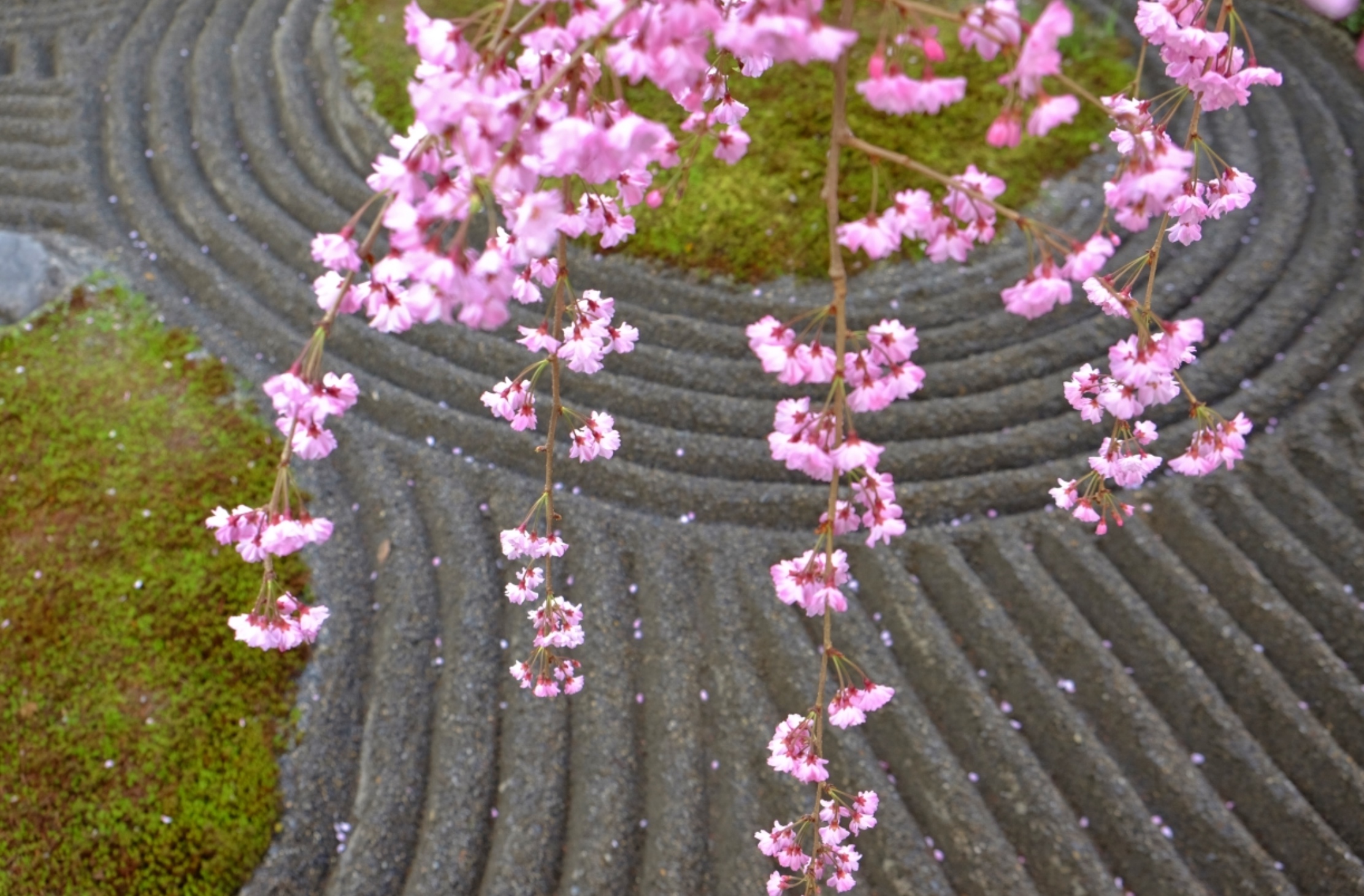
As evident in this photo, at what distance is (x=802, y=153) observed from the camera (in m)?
6.14

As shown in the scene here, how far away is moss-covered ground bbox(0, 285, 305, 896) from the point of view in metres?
3.80

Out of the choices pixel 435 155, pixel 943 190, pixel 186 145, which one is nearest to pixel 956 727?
pixel 943 190

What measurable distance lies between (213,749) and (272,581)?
347 cm

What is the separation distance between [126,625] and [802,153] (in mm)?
5019

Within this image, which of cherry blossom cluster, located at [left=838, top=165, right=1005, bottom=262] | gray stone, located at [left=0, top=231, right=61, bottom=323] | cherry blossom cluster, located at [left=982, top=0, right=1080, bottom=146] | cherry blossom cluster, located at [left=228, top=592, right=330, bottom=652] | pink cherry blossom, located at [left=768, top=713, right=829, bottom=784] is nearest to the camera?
cherry blossom cluster, located at [left=982, top=0, right=1080, bottom=146]

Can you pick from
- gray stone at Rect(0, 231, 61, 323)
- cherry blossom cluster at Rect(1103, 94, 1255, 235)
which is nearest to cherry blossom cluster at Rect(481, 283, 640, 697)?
cherry blossom cluster at Rect(1103, 94, 1255, 235)

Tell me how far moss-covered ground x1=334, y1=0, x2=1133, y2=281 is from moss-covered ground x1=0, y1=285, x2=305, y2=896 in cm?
266

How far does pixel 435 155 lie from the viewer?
1036 millimetres

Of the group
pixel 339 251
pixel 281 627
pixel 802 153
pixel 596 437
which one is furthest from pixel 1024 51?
pixel 802 153

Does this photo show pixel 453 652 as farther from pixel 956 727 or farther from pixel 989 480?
pixel 989 480

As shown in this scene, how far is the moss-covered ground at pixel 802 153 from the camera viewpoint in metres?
5.77

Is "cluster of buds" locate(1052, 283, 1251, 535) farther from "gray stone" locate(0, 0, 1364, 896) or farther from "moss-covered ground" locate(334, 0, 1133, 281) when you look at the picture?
"moss-covered ground" locate(334, 0, 1133, 281)

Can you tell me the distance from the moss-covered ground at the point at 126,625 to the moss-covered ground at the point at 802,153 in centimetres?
266

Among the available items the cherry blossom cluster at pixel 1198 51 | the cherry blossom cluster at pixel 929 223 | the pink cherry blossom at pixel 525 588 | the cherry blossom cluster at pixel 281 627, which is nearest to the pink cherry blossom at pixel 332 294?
the cherry blossom cluster at pixel 281 627
